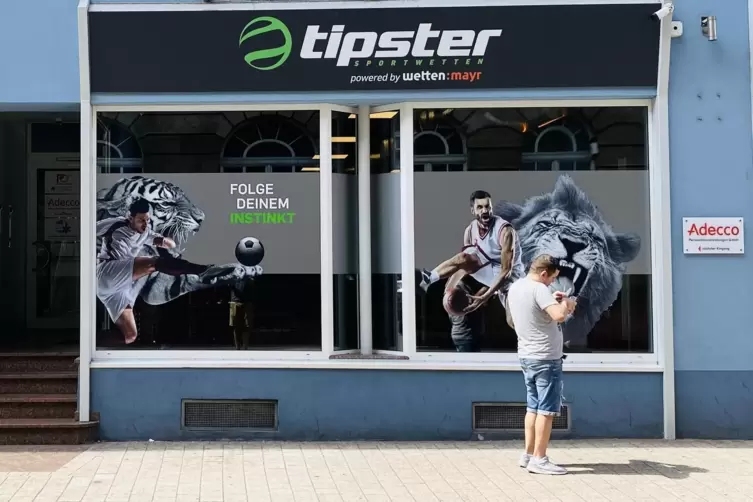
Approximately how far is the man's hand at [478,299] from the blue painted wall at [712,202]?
171 centimetres

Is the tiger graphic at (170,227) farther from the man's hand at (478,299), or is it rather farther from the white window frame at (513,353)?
the man's hand at (478,299)

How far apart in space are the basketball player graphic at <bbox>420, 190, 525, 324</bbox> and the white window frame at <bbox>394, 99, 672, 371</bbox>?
0.29 metres

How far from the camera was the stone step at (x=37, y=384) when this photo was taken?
812 cm

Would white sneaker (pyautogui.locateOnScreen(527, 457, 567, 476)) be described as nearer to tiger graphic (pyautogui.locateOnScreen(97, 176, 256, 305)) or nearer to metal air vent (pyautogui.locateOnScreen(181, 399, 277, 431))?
metal air vent (pyautogui.locateOnScreen(181, 399, 277, 431))

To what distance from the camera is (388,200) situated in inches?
321

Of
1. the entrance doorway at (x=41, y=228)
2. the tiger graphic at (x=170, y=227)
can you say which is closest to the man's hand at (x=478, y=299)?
the tiger graphic at (x=170, y=227)

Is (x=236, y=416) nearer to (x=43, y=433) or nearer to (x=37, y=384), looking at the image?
(x=43, y=433)

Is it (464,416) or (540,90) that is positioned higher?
(540,90)

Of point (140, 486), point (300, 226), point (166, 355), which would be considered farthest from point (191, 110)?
point (140, 486)

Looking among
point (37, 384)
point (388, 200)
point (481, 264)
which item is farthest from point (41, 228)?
point (481, 264)

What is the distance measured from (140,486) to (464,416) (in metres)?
2.98

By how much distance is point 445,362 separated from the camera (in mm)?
7934

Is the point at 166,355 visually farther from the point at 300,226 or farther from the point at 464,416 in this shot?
the point at 464,416

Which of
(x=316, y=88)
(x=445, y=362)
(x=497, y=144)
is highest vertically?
(x=316, y=88)
